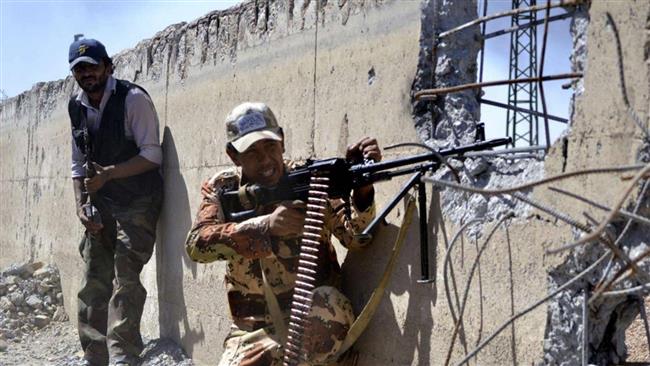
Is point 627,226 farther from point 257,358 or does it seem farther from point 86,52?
point 86,52

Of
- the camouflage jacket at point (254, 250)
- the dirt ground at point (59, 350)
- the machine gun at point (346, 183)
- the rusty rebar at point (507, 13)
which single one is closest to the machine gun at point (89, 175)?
the dirt ground at point (59, 350)

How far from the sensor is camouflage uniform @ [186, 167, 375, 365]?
156 inches

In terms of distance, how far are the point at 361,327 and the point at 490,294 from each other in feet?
2.59

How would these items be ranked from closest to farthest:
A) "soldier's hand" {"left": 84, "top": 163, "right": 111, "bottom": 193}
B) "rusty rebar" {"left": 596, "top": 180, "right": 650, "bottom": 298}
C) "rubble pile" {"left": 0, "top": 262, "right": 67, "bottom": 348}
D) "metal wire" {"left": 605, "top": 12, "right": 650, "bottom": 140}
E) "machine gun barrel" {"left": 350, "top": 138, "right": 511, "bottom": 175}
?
"metal wire" {"left": 605, "top": 12, "right": 650, "bottom": 140}
"rusty rebar" {"left": 596, "top": 180, "right": 650, "bottom": 298}
"machine gun barrel" {"left": 350, "top": 138, "right": 511, "bottom": 175}
"soldier's hand" {"left": 84, "top": 163, "right": 111, "bottom": 193}
"rubble pile" {"left": 0, "top": 262, "right": 67, "bottom": 348}

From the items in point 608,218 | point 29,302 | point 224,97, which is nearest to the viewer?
point 608,218

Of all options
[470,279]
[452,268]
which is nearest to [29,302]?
[452,268]

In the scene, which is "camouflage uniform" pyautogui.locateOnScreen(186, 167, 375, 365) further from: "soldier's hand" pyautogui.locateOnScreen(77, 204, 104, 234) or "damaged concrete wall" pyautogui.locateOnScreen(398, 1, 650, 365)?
"soldier's hand" pyautogui.locateOnScreen(77, 204, 104, 234)

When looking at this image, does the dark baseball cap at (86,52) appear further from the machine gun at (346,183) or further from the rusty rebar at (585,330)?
the rusty rebar at (585,330)

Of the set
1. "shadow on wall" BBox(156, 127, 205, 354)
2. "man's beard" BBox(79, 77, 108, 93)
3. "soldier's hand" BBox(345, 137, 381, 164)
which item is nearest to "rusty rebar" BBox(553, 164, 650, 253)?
"soldier's hand" BBox(345, 137, 381, 164)

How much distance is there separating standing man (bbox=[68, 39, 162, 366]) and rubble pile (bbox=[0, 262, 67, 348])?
2.28 m

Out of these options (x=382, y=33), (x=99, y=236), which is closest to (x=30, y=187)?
(x=99, y=236)

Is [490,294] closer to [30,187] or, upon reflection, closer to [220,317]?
[220,317]

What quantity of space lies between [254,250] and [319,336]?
0.46 metres

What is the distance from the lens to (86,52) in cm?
618
